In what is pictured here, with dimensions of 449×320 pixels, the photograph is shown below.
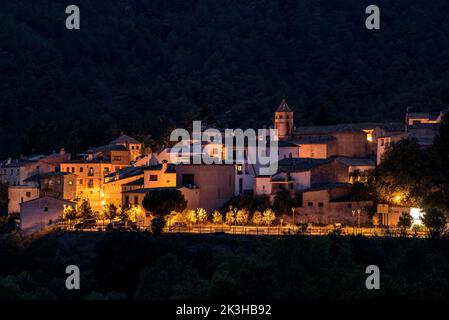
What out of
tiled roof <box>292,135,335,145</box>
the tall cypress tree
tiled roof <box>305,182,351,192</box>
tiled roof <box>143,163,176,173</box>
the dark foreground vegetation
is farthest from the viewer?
tiled roof <box>292,135,335,145</box>

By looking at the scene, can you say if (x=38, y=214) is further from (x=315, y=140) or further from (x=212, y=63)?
(x=212, y=63)

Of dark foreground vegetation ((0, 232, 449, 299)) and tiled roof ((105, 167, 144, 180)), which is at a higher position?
tiled roof ((105, 167, 144, 180))

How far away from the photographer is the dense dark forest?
108 meters

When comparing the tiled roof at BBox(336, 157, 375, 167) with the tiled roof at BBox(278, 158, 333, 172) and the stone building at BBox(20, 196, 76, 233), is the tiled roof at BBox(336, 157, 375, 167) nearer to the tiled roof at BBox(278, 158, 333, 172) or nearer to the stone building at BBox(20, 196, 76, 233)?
the tiled roof at BBox(278, 158, 333, 172)

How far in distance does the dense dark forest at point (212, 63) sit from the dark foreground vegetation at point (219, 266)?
115ft

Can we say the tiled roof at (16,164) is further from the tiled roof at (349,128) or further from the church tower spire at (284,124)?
the tiled roof at (349,128)

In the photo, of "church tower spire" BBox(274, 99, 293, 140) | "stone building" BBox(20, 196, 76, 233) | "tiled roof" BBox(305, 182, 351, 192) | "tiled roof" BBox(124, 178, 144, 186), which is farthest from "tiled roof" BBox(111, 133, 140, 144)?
"tiled roof" BBox(305, 182, 351, 192)

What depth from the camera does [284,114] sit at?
77875mm

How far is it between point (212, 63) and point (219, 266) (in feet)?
331

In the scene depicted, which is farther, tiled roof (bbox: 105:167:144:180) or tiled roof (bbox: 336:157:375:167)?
tiled roof (bbox: 105:167:144:180)

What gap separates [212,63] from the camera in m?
137

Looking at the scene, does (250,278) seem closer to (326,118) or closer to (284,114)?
(284,114)

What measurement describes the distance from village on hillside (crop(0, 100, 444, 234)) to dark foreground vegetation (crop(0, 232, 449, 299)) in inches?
118

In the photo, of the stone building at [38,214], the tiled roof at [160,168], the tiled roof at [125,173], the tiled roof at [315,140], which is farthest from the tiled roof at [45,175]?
the tiled roof at [315,140]
